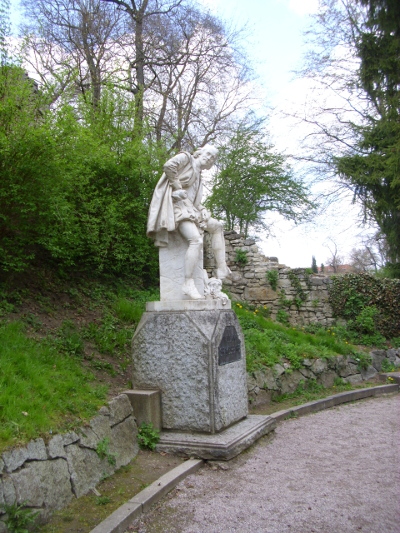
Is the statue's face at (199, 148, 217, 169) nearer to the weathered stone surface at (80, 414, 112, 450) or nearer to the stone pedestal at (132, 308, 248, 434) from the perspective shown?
the stone pedestal at (132, 308, 248, 434)

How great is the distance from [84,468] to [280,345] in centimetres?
489

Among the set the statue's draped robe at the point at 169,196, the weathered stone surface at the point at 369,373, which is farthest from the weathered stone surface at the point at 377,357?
the statue's draped robe at the point at 169,196

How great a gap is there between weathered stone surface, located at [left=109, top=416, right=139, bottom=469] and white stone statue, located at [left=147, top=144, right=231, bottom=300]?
4.48 ft

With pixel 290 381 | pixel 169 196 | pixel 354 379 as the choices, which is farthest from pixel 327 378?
pixel 169 196

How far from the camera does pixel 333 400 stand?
6.81 m

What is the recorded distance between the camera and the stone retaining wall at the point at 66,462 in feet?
8.77

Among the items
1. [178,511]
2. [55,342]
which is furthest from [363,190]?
[178,511]

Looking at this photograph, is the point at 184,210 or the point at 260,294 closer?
the point at 184,210

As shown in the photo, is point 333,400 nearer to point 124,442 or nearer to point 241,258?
point 124,442

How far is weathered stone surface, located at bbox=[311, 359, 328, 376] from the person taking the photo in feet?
24.6

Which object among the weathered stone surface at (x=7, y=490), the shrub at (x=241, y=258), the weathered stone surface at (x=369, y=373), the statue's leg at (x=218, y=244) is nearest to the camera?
the weathered stone surface at (x=7, y=490)

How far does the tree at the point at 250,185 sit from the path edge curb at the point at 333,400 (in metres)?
10.0

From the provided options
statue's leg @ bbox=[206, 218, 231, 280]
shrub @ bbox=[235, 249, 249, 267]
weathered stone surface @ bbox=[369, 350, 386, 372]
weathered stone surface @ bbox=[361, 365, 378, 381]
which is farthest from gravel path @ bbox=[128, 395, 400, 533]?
shrub @ bbox=[235, 249, 249, 267]

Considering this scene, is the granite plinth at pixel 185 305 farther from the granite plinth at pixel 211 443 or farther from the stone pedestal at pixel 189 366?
the granite plinth at pixel 211 443
